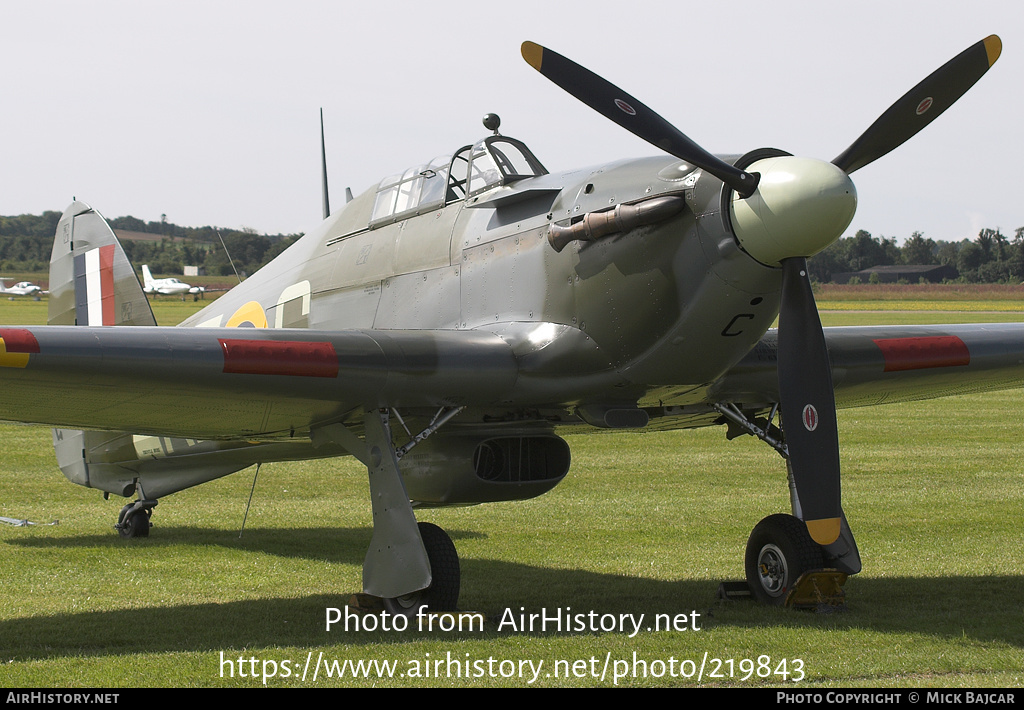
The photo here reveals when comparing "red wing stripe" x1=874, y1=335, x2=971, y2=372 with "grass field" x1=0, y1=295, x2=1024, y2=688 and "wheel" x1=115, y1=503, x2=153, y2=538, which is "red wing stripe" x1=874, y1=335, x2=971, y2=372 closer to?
"grass field" x1=0, y1=295, x2=1024, y2=688

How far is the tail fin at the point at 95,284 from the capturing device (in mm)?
11414

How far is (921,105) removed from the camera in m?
7.04

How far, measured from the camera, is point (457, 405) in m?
7.51

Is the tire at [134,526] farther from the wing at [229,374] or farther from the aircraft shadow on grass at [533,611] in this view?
the wing at [229,374]

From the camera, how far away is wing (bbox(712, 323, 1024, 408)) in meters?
8.20

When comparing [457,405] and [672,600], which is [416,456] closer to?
[457,405]

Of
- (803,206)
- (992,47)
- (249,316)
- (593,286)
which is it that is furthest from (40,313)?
(803,206)

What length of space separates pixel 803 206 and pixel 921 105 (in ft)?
4.87

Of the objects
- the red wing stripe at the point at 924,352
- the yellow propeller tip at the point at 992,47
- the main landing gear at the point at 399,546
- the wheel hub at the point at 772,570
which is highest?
the yellow propeller tip at the point at 992,47

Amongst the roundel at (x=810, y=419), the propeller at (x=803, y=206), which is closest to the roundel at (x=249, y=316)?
the propeller at (x=803, y=206)

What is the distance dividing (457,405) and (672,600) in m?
2.19

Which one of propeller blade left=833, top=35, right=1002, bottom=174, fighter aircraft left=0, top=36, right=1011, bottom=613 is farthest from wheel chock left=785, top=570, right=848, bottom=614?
propeller blade left=833, top=35, right=1002, bottom=174

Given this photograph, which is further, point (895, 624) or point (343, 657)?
point (895, 624)
